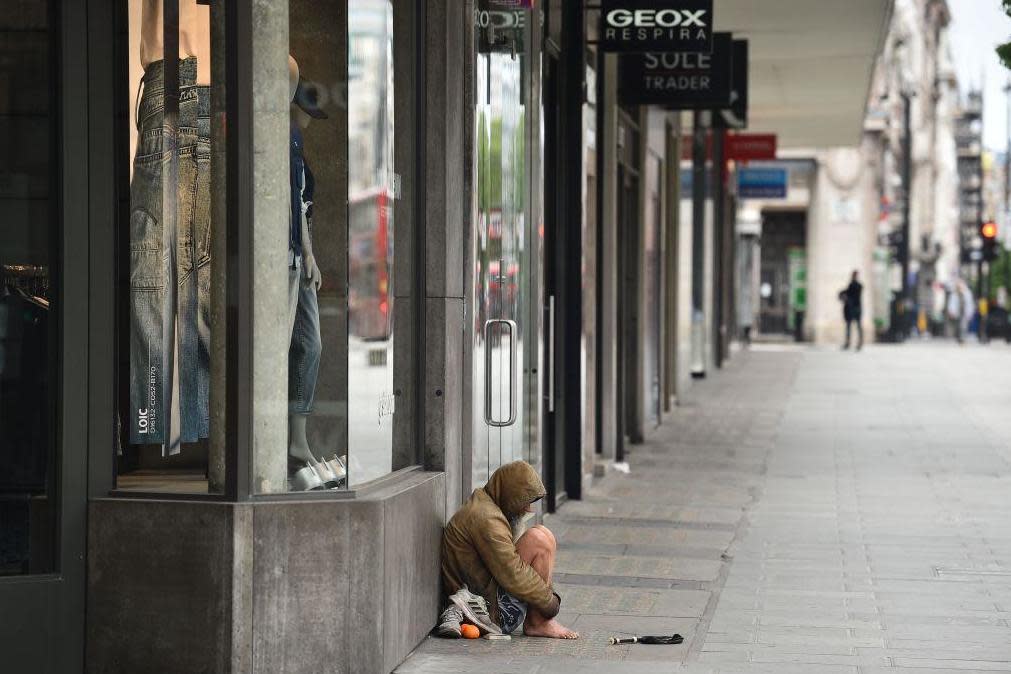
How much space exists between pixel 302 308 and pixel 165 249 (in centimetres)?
63

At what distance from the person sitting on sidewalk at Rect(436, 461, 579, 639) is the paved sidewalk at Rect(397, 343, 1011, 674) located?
13cm

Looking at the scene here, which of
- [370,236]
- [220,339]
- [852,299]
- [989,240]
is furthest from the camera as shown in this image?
[989,240]

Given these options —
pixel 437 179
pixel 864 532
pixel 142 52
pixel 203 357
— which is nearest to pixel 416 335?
pixel 437 179

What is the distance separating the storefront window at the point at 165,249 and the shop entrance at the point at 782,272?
4434 cm

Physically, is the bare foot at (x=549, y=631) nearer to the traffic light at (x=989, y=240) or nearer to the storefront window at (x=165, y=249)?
the storefront window at (x=165, y=249)

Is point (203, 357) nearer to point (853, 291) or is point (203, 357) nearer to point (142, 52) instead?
point (142, 52)

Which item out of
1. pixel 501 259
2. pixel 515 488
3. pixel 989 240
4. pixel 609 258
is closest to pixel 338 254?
pixel 515 488

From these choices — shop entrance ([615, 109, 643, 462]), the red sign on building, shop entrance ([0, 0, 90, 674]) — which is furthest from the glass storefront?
the red sign on building

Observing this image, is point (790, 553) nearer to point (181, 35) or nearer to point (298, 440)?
point (298, 440)

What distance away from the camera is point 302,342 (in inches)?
268

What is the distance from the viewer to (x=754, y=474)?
14352mm

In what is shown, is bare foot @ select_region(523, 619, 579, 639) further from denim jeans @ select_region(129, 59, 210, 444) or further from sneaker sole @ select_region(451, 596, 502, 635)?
denim jeans @ select_region(129, 59, 210, 444)

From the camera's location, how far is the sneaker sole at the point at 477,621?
24.8ft

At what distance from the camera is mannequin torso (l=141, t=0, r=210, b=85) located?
6.73 metres
